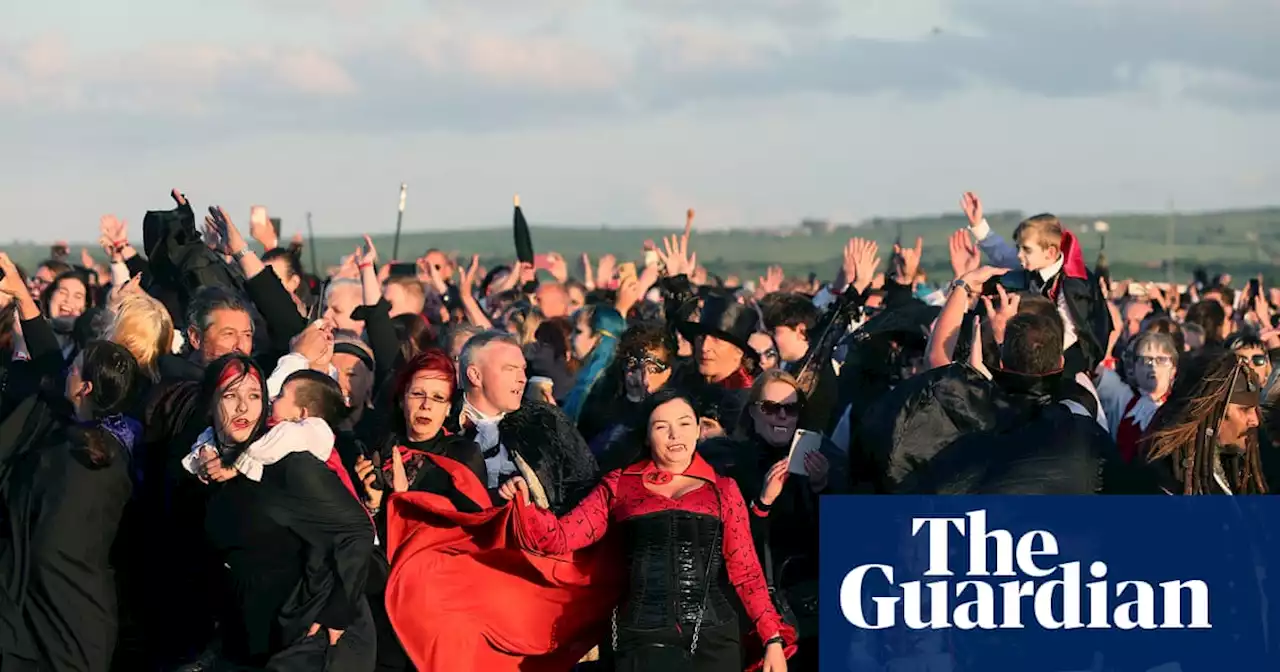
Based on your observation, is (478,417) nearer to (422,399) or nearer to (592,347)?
(422,399)

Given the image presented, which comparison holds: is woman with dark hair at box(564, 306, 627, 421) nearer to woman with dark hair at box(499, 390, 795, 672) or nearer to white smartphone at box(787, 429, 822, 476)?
white smartphone at box(787, 429, 822, 476)

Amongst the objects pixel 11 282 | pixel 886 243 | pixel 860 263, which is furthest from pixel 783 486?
pixel 886 243

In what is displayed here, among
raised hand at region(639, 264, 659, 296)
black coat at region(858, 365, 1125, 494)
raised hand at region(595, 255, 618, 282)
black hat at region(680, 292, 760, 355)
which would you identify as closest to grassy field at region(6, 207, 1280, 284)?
raised hand at region(595, 255, 618, 282)

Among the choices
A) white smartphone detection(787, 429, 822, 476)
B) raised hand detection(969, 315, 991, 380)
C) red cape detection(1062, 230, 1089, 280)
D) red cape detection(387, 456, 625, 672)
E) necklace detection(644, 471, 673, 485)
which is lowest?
red cape detection(387, 456, 625, 672)

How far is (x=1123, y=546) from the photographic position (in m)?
8.52

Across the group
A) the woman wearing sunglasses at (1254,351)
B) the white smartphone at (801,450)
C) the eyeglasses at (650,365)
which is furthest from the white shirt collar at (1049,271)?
the woman wearing sunglasses at (1254,351)

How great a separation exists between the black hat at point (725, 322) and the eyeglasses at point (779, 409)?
1.67 meters

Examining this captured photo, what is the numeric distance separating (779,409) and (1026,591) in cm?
146

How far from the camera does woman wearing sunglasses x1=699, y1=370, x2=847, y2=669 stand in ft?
30.3

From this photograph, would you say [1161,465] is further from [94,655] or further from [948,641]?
[94,655]

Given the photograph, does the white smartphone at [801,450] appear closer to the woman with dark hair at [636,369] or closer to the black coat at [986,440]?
the black coat at [986,440]

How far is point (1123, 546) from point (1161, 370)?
3337 millimetres

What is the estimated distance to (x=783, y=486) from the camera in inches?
370

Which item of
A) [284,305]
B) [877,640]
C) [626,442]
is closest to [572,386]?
[284,305]
